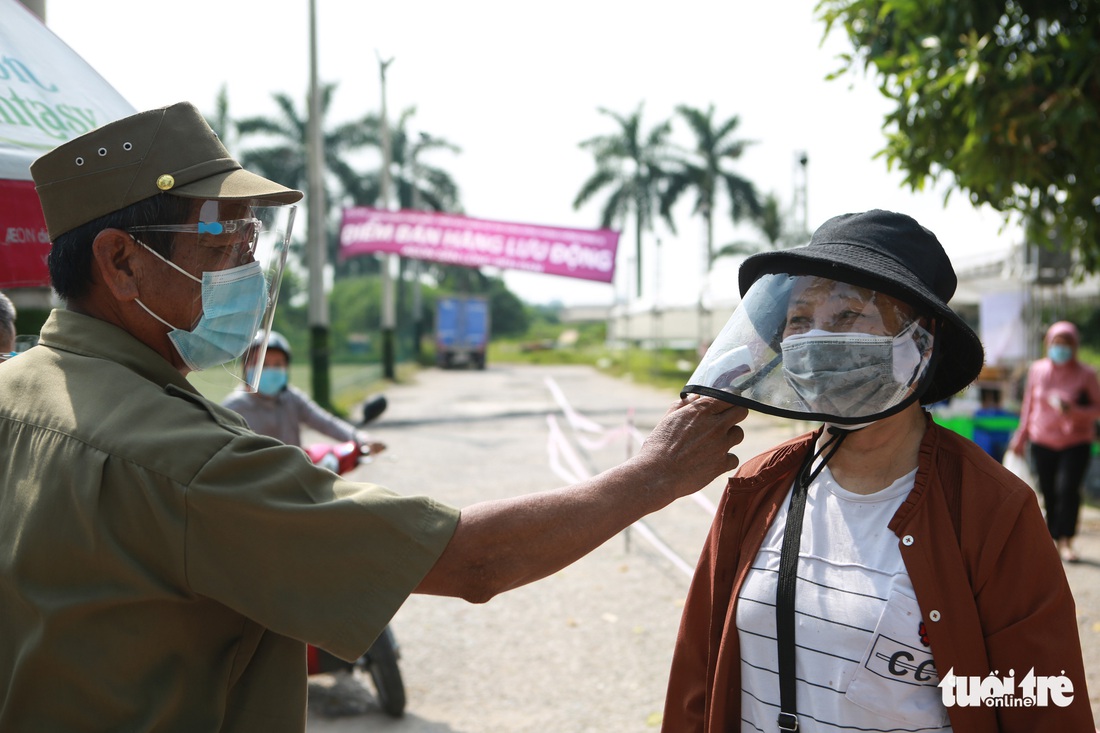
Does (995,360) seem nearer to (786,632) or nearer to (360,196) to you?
(786,632)

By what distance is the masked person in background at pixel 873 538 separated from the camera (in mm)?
1855

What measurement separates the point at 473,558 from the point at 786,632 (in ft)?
2.95

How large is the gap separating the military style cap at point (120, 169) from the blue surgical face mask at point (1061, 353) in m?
7.16

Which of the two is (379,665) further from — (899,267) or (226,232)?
(899,267)

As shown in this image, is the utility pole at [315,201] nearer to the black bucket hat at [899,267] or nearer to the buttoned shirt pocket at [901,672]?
the black bucket hat at [899,267]

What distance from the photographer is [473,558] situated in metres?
1.57

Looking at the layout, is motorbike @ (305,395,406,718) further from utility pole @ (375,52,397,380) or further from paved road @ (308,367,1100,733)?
utility pole @ (375,52,397,380)

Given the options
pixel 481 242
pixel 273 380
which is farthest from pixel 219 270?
pixel 481 242

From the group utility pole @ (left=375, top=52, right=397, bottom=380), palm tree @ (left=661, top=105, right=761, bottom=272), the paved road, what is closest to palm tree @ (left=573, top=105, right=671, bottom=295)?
palm tree @ (left=661, top=105, right=761, bottom=272)

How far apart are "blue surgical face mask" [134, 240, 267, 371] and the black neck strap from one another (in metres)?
1.35

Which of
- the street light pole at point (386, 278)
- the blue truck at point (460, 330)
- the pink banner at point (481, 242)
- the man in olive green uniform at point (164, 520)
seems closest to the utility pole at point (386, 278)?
the street light pole at point (386, 278)

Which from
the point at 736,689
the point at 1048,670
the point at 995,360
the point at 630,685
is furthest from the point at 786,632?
the point at 995,360

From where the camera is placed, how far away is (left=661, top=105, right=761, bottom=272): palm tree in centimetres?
4656

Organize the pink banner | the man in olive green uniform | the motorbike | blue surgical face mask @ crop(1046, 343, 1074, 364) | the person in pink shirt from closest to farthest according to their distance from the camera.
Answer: the man in olive green uniform → the motorbike → the person in pink shirt → blue surgical face mask @ crop(1046, 343, 1074, 364) → the pink banner
